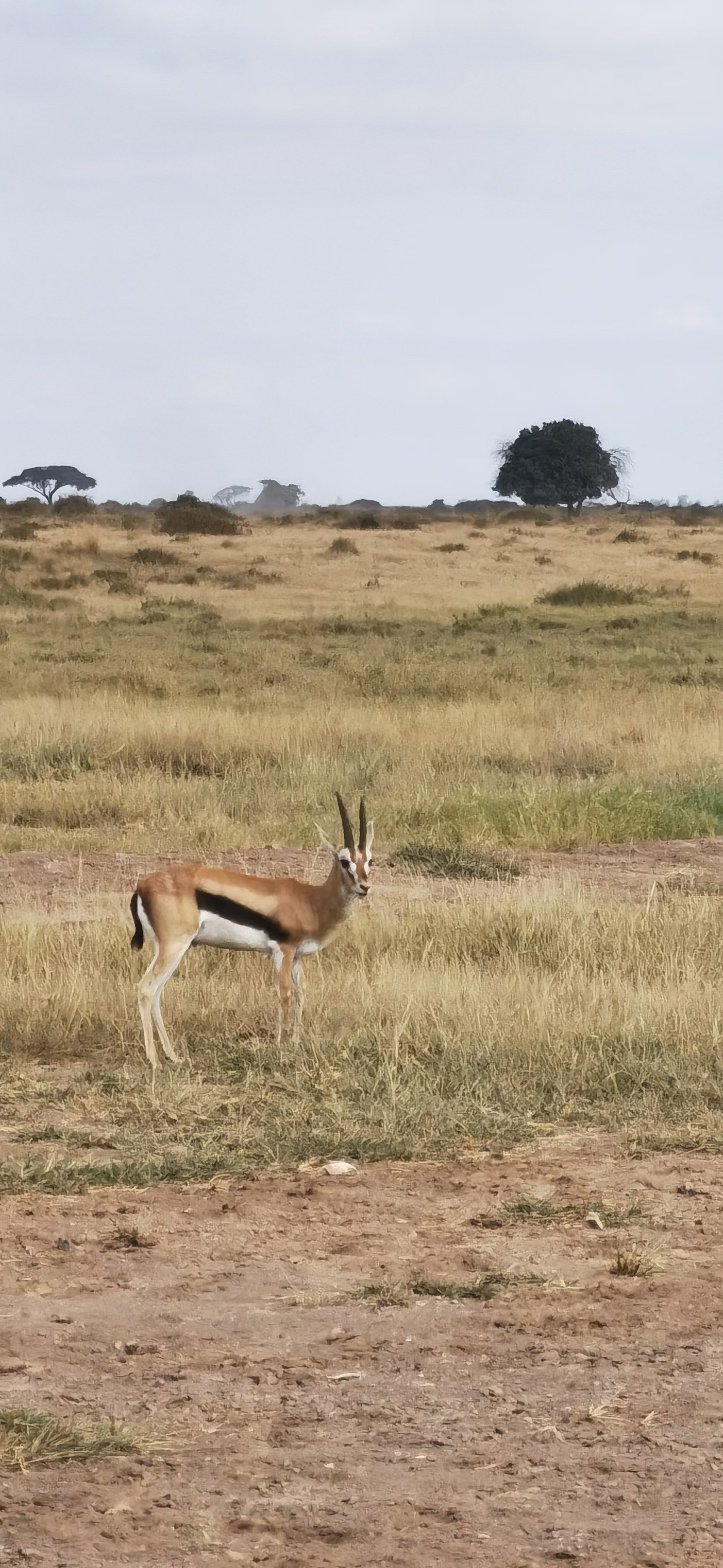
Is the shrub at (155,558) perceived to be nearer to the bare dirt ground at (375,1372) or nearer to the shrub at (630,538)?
the shrub at (630,538)

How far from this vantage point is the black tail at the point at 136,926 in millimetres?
7059

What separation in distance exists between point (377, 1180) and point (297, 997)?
1512mm

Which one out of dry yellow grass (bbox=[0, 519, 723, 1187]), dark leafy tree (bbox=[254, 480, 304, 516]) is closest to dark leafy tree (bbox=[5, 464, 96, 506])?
dark leafy tree (bbox=[254, 480, 304, 516])

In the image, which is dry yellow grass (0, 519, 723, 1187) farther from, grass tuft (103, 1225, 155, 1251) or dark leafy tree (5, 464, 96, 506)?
dark leafy tree (5, 464, 96, 506)

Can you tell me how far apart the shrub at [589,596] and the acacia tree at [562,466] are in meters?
39.0

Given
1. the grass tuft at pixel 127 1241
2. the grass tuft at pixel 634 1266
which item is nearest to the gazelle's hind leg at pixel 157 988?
the grass tuft at pixel 127 1241

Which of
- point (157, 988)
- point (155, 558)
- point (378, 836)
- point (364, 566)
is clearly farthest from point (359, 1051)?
point (364, 566)

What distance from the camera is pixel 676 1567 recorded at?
322 centimetres

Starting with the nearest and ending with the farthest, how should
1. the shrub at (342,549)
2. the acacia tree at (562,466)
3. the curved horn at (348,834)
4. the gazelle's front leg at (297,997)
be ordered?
the gazelle's front leg at (297,997) → the curved horn at (348,834) → the shrub at (342,549) → the acacia tree at (562,466)

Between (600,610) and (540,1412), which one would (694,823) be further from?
(600,610)

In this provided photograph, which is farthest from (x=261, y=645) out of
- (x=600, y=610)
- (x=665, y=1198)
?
(x=665, y=1198)

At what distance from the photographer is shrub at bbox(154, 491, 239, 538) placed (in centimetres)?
4988

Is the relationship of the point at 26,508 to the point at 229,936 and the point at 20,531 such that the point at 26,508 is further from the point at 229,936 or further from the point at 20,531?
the point at 229,936

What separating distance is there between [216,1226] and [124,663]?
19.1m
